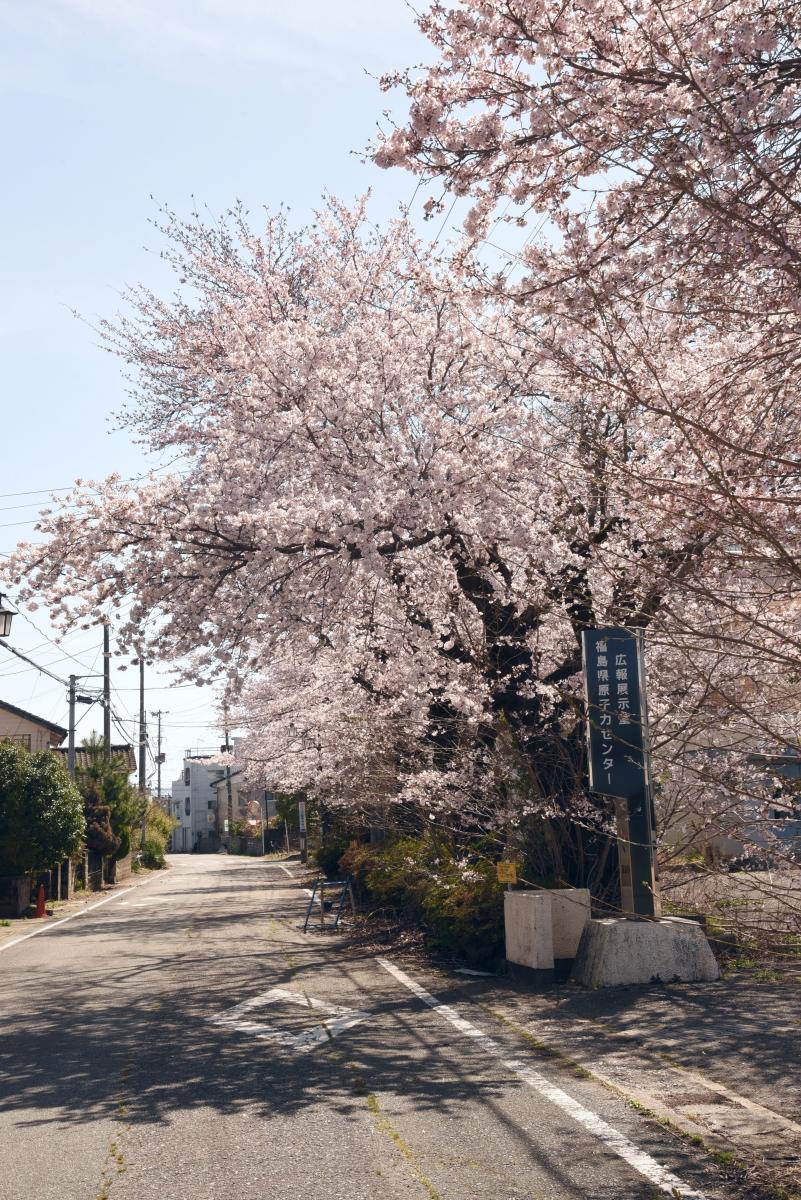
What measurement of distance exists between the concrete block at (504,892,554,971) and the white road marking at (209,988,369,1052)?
7.30 feet

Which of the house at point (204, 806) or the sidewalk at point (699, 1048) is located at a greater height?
the sidewalk at point (699, 1048)

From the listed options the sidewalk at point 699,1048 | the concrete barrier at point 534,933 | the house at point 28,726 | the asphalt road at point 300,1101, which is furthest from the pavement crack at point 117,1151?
the house at point 28,726

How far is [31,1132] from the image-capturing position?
6418mm

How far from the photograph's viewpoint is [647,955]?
11.2m

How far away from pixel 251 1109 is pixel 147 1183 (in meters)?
1.46

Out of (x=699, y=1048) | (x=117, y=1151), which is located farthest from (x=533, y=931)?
(x=117, y=1151)

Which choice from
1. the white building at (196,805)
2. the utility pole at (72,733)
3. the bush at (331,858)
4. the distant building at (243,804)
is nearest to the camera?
the bush at (331,858)

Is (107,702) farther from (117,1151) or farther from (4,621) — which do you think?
(117,1151)

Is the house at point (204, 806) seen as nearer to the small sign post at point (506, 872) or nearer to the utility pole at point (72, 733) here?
the utility pole at point (72, 733)

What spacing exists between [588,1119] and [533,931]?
5.42 meters

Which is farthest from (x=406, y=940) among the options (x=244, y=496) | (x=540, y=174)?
(x=540, y=174)

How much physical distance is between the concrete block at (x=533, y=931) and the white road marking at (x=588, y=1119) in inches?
67.5

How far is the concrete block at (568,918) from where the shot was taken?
12.1 m

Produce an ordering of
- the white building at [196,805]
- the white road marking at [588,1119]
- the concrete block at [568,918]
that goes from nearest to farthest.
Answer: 1. the white road marking at [588,1119]
2. the concrete block at [568,918]
3. the white building at [196,805]
